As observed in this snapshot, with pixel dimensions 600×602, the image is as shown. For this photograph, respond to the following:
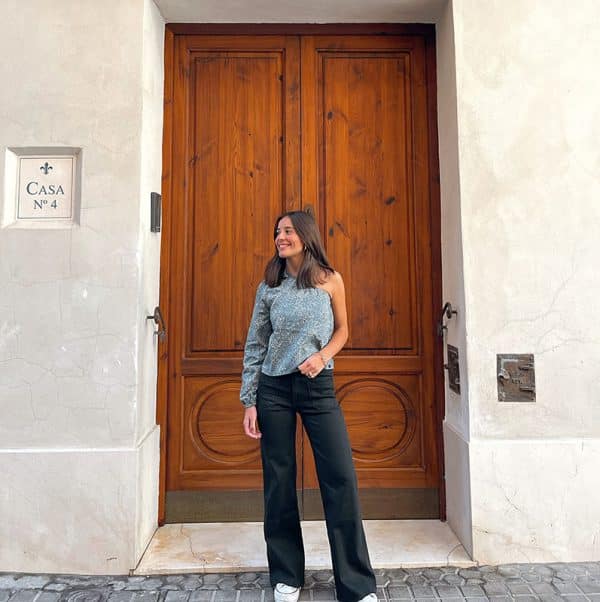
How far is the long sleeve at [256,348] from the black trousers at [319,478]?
45 millimetres

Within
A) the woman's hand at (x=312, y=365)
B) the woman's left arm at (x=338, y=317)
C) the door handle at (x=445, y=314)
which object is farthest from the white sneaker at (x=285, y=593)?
the door handle at (x=445, y=314)

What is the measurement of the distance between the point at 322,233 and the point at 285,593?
2.03 meters

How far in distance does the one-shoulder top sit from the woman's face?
13 centimetres

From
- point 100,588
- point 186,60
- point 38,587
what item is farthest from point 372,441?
point 186,60

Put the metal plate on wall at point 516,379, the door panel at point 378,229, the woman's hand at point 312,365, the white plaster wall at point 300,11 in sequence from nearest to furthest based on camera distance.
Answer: the woman's hand at point 312,365, the metal plate on wall at point 516,379, the white plaster wall at point 300,11, the door panel at point 378,229

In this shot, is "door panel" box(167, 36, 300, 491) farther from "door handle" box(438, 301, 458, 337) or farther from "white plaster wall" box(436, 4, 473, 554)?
"door handle" box(438, 301, 458, 337)

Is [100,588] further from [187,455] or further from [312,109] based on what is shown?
[312,109]

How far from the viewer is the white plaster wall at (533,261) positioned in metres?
2.50

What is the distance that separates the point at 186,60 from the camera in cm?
309

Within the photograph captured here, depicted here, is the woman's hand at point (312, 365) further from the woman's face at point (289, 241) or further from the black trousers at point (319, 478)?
the woman's face at point (289, 241)

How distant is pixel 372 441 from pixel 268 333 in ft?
4.04

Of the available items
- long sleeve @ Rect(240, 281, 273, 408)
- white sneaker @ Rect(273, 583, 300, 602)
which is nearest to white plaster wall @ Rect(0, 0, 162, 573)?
long sleeve @ Rect(240, 281, 273, 408)

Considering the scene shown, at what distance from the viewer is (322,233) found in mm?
3008

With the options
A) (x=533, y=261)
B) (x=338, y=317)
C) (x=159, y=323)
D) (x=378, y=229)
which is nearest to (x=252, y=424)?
(x=338, y=317)
